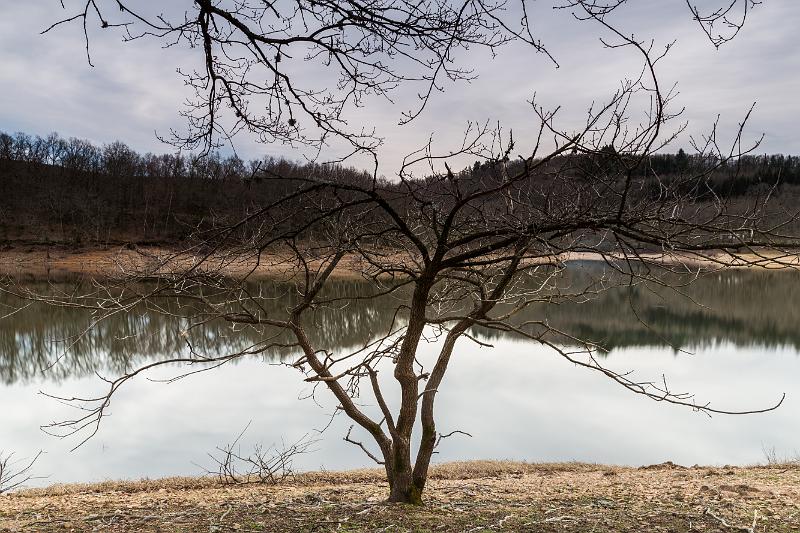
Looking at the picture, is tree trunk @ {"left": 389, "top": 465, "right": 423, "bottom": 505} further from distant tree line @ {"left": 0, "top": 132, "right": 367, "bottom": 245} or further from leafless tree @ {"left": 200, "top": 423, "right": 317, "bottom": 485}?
distant tree line @ {"left": 0, "top": 132, "right": 367, "bottom": 245}

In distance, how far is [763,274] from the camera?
5481 cm

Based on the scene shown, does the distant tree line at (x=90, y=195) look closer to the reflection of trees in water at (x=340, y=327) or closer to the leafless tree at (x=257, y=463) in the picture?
the reflection of trees in water at (x=340, y=327)

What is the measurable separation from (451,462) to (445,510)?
6.12 meters

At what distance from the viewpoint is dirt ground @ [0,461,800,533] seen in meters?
4.34

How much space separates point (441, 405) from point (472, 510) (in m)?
9.73

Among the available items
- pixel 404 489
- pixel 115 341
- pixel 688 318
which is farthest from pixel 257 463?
pixel 688 318

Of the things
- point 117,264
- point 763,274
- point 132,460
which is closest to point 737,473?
point 117,264

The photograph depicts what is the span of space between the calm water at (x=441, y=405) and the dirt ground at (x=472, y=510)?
2121 mm

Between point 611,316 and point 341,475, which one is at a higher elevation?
point 611,316

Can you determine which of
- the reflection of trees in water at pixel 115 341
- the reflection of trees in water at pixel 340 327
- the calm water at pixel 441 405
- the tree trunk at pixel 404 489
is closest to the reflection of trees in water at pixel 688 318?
the reflection of trees in water at pixel 340 327

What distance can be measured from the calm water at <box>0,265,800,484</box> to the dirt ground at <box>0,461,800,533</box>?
212cm

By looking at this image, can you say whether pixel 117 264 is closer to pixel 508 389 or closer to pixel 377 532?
pixel 377 532

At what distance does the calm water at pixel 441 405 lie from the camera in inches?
462

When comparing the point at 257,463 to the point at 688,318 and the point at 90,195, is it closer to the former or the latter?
the point at 688,318
